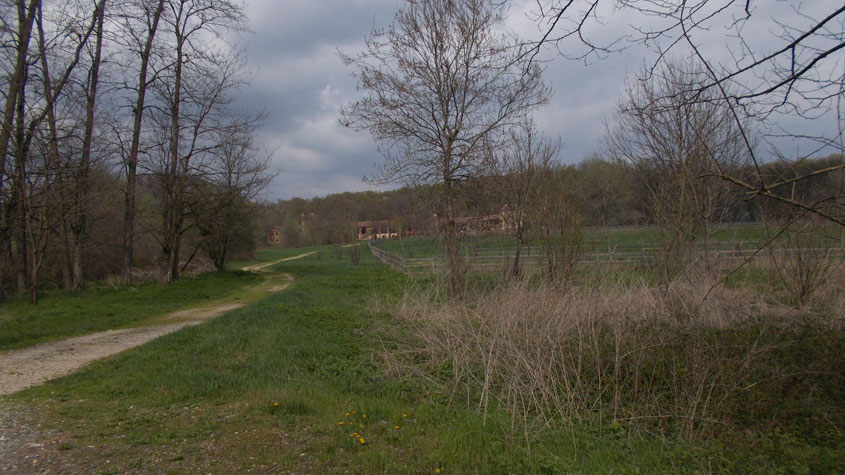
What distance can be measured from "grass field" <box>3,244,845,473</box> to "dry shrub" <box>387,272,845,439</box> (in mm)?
245

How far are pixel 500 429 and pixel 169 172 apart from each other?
19728 mm

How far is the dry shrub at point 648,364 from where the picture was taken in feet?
13.7

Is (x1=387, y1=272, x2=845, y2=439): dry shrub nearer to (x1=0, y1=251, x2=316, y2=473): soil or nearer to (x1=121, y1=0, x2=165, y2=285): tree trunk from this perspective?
(x1=0, y1=251, x2=316, y2=473): soil

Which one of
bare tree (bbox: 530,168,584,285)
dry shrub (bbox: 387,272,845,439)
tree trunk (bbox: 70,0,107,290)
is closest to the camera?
dry shrub (bbox: 387,272,845,439)

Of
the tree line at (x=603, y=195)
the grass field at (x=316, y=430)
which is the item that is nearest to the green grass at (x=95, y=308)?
the grass field at (x=316, y=430)

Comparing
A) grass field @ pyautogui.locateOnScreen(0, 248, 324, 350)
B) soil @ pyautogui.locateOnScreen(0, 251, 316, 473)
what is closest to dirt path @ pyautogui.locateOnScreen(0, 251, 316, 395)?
soil @ pyautogui.locateOnScreen(0, 251, 316, 473)

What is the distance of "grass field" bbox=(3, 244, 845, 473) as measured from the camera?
Result: 345cm

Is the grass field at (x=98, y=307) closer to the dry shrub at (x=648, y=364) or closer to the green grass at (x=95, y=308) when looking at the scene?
the green grass at (x=95, y=308)

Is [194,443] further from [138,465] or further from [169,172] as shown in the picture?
[169,172]

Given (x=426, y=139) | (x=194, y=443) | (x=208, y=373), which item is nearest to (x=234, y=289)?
(x=426, y=139)

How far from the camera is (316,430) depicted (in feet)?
13.3

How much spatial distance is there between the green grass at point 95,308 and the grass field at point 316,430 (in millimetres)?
3606

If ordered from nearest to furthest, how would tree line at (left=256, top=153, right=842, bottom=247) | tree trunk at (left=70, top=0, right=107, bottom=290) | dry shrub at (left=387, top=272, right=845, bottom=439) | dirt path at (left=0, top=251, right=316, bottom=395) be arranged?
dry shrub at (left=387, top=272, right=845, bottom=439) < dirt path at (left=0, top=251, right=316, bottom=395) < tree line at (left=256, top=153, right=842, bottom=247) < tree trunk at (left=70, top=0, right=107, bottom=290)

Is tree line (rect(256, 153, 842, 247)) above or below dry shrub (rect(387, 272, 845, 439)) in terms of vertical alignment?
above
